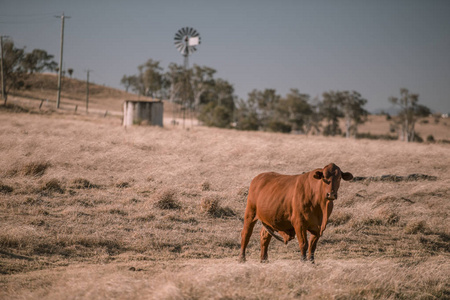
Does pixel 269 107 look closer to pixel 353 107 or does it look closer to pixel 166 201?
pixel 353 107

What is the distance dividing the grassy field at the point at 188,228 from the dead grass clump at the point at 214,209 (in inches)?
1.4

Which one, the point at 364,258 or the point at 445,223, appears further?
the point at 445,223

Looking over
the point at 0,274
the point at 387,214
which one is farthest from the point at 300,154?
the point at 0,274

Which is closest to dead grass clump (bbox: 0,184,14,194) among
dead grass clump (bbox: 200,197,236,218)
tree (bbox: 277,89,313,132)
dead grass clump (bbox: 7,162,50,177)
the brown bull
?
dead grass clump (bbox: 7,162,50,177)

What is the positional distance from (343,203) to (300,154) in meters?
8.01

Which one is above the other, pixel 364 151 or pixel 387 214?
pixel 364 151

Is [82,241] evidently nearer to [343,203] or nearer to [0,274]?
[0,274]

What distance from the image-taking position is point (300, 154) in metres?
20.1

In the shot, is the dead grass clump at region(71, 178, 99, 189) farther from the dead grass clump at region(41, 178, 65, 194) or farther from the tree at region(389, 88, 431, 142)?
the tree at region(389, 88, 431, 142)

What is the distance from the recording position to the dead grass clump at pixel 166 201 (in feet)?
35.8

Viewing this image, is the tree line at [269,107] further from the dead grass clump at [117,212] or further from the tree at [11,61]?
the dead grass clump at [117,212]

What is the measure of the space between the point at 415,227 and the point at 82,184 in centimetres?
→ 957

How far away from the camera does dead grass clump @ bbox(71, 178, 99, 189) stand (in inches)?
474

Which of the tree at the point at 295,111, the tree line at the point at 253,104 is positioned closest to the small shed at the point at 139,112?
the tree line at the point at 253,104
